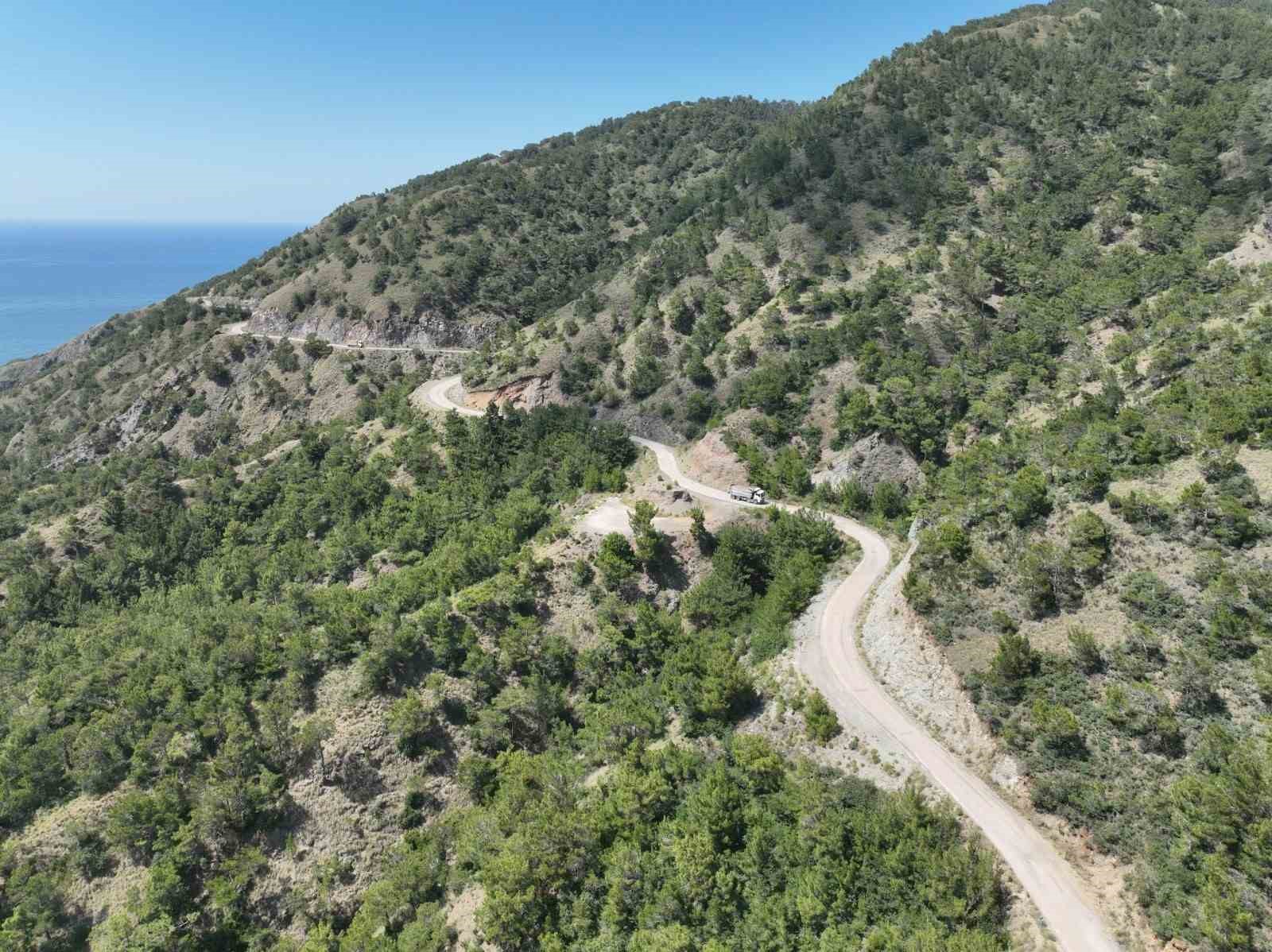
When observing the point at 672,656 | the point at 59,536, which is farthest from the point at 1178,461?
the point at 59,536

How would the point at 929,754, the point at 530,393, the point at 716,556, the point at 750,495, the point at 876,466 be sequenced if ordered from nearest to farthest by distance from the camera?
the point at 929,754, the point at 716,556, the point at 876,466, the point at 750,495, the point at 530,393

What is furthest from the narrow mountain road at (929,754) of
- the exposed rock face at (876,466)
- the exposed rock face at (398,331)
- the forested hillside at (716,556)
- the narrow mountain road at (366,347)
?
the exposed rock face at (398,331)

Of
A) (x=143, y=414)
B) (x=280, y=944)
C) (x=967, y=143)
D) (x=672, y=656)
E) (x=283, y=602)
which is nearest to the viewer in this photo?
(x=280, y=944)

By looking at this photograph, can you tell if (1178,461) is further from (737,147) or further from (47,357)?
(47,357)

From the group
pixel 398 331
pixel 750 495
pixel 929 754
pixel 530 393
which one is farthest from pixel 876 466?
pixel 398 331

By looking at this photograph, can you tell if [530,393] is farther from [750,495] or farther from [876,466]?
[876,466]

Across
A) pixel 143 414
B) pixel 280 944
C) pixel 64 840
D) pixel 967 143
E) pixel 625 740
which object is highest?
pixel 967 143

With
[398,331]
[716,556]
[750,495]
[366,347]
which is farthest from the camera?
[398,331]
